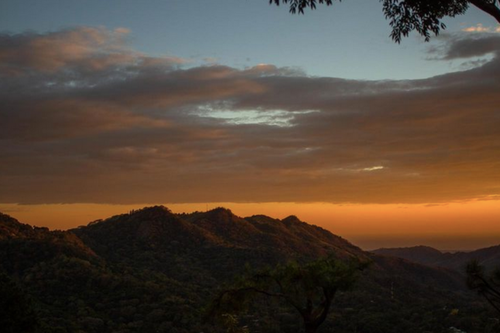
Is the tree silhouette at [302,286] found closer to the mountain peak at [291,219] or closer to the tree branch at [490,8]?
the tree branch at [490,8]

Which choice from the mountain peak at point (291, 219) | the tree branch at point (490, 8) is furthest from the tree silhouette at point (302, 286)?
the mountain peak at point (291, 219)

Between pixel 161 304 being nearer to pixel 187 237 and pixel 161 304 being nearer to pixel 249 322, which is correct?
pixel 249 322

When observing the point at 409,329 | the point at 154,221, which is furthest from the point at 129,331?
the point at 154,221

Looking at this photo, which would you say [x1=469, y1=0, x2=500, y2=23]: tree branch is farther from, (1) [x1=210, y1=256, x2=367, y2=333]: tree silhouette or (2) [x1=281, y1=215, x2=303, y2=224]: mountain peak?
(2) [x1=281, y1=215, x2=303, y2=224]: mountain peak

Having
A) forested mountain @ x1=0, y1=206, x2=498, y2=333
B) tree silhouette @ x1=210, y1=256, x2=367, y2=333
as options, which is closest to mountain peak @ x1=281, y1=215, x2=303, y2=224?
forested mountain @ x1=0, y1=206, x2=498, y2=333

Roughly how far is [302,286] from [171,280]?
250ft

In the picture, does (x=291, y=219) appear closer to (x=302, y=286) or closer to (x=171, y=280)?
(x=171, y=280)

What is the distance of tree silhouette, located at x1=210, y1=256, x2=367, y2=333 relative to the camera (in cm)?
1891

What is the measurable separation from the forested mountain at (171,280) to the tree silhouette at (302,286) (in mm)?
1616

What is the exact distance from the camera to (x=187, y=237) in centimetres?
13600

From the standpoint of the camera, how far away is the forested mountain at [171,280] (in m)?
65.6

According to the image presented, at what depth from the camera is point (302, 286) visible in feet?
65.2

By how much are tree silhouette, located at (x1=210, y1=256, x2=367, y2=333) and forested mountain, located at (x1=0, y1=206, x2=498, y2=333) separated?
1616 millimetres

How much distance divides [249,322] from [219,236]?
77.0 m
